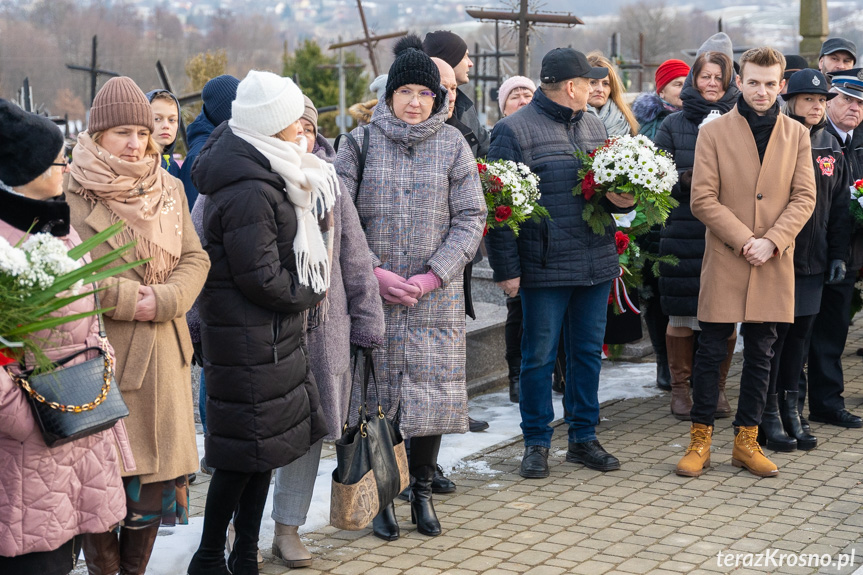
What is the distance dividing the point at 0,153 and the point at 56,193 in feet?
0.75

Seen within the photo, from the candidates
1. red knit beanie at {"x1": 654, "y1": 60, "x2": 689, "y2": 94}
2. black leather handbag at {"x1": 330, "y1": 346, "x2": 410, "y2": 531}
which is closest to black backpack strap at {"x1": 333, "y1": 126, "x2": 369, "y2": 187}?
black leather handbag at {"x1": 330, "y1": 346, "x2": 410, "y2": 531}

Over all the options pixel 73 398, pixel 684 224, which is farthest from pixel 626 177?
pixel 73 398

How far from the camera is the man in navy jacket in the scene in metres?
5.63

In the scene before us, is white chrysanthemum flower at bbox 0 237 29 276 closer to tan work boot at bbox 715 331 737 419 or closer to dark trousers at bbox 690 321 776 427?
dark trousers at bbox 690 321 776 427

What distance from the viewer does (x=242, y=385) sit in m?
3.97

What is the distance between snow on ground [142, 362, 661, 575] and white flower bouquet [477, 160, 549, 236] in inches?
55.2

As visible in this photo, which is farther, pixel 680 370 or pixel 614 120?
pixel 614 120

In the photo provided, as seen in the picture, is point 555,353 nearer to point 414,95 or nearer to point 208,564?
point 414,95

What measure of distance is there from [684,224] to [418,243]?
2.29 m

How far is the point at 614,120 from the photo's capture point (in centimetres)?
706

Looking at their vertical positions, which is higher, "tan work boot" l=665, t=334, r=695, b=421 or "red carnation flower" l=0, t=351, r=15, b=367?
"red carnation flower" l=0, t=351, r=15, b=367

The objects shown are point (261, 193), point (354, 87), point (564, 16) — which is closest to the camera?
point (261, 193)

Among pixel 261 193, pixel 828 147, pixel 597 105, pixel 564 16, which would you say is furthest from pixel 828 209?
pixel 564 16

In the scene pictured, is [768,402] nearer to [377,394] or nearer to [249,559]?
[377,394]
